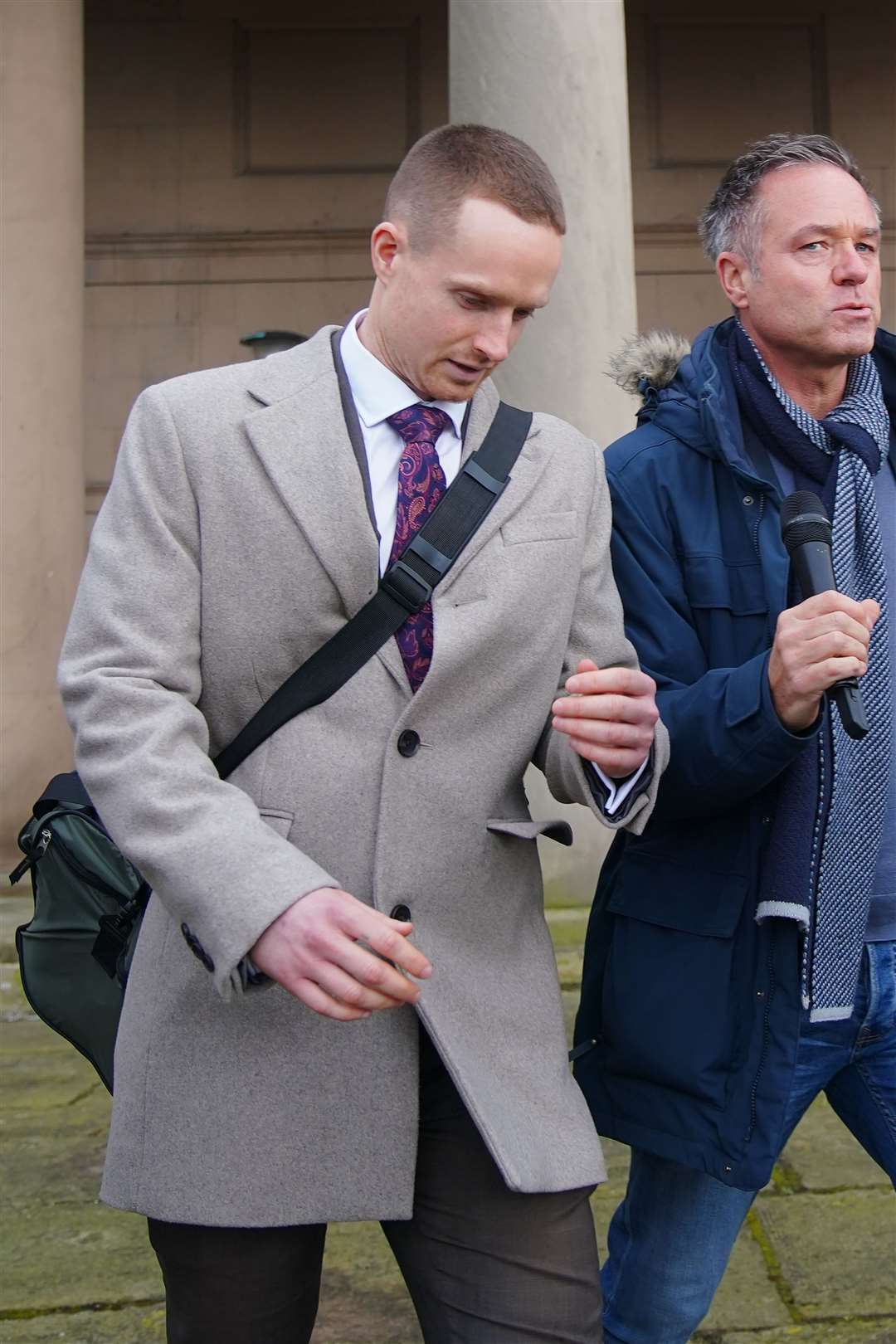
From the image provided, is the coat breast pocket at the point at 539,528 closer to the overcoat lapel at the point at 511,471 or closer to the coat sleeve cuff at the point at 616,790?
the overcoat lapel at the point at 511,471

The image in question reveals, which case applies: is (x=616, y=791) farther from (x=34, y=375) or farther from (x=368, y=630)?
(x=34, y=375)

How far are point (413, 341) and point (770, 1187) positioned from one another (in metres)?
2.85

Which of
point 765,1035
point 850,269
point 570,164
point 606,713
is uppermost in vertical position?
point 570,164

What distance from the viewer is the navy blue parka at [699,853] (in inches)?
94.3

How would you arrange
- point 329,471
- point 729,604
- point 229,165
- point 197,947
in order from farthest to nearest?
point 229,165, point 729,604, point 329,471, point 197,947

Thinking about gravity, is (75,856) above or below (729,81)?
below

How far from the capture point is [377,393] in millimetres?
2219

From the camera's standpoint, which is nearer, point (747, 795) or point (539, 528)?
point (539, 528)

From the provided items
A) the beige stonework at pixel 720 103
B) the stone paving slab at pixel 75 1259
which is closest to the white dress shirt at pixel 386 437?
the stone paving slab at pixel 75 1259

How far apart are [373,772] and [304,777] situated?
0.09 metres

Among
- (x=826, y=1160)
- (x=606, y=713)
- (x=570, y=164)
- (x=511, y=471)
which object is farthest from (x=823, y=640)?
(x=570, y=164)

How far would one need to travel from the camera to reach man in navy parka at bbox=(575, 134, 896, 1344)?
2416 millimetres

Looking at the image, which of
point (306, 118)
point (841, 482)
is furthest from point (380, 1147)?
point (306, 118)

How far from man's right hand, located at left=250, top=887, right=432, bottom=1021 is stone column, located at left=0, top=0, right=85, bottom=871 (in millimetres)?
5562
